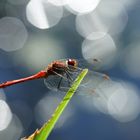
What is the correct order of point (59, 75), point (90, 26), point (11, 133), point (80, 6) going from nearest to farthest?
point (59, 75)
point (11, 133)
point (90, 26)
point (80, 6)

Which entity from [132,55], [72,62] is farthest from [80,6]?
[72,62]

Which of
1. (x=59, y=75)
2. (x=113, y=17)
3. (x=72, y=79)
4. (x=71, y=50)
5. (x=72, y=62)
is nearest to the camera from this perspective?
(x=72, y=79)

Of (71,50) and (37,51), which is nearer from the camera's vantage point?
(71,50)

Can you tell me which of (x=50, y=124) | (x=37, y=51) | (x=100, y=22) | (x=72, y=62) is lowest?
(x=100, y=22)

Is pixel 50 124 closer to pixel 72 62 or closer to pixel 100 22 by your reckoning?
pixel 72 62

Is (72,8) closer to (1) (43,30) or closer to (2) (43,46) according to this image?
(1) (43,30)

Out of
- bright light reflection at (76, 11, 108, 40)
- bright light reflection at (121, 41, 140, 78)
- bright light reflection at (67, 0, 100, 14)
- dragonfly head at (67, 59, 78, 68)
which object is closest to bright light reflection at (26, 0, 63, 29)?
bright light reflection at (67, 0, 100, 14)

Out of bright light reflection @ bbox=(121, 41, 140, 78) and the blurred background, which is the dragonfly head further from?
bright light reflection @ bbox=(121, 41, 140, 78)

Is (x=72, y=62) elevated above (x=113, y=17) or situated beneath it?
elevated above
